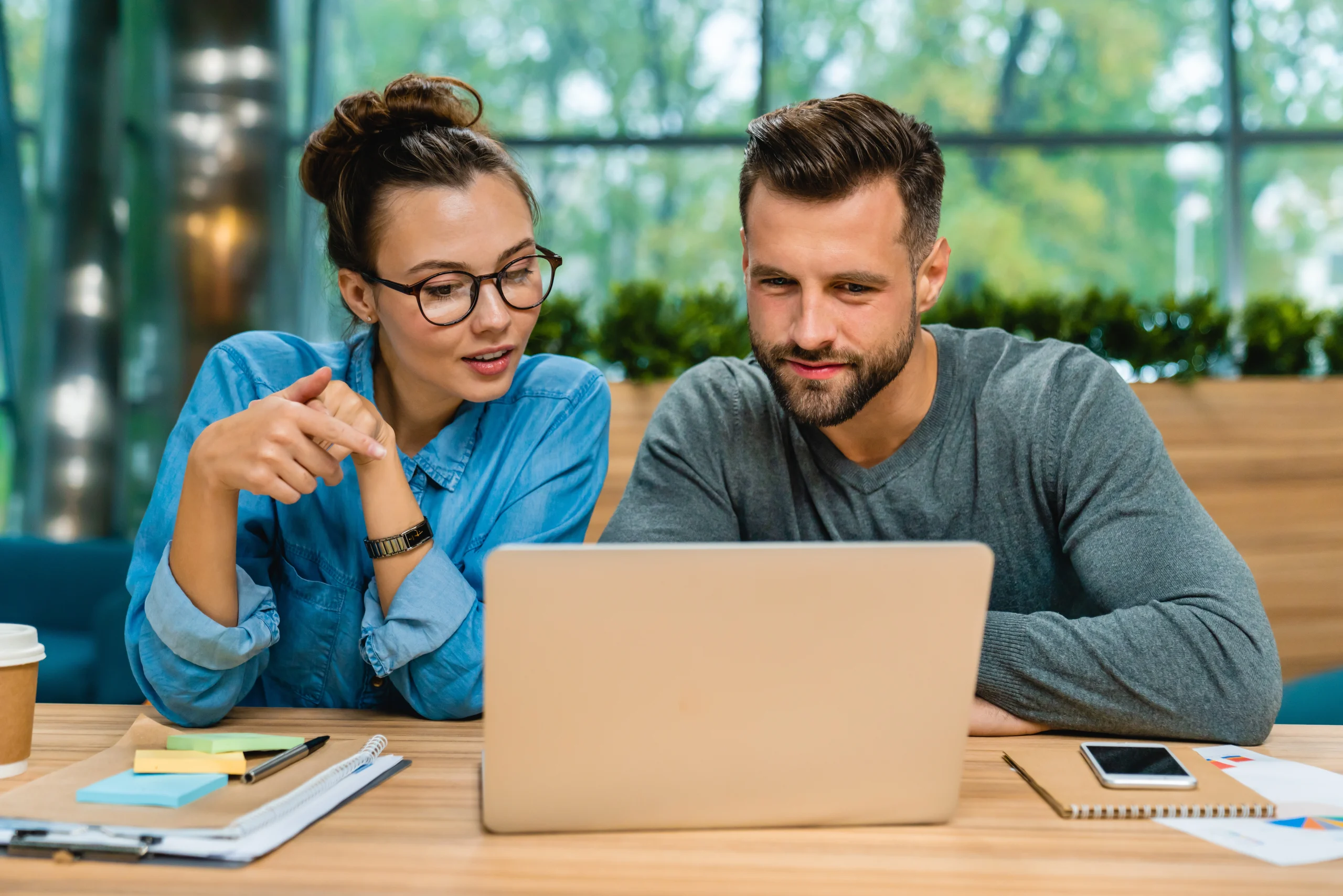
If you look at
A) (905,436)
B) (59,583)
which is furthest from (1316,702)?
(59,583)

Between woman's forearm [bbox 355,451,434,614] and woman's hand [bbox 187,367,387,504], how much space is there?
0.08 m

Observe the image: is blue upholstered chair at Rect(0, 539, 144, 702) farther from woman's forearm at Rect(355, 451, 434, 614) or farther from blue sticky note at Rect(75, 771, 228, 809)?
blue sticky note at Rect(75, 771, 228, 809)

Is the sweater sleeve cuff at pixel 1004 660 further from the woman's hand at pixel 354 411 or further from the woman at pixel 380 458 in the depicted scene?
the woman's hand at pixel 354 411

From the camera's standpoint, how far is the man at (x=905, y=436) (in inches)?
52.0

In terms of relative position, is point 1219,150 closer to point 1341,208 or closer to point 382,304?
point 1341,208

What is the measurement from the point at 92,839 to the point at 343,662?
2.05ft

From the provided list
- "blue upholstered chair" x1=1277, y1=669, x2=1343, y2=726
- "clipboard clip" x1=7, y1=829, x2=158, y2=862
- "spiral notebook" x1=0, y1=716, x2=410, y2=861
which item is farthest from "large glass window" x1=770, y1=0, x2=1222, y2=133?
"clipboard clip" x1=7, y1=829, x2=158, y2=862

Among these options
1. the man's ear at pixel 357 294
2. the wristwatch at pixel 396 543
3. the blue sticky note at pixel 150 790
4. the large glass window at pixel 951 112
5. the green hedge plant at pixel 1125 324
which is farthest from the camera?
the large glass window at pixel 951 112

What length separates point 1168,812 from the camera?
36.4 inches

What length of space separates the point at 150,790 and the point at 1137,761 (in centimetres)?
89

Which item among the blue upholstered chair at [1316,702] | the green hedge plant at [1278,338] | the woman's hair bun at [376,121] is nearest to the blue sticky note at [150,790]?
the woman's hair bun at [376,121]

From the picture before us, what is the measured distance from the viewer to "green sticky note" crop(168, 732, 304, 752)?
3.22 feet

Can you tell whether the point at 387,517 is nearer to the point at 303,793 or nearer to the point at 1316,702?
the point at 303,793

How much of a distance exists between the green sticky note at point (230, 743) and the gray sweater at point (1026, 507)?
1.85 feet
